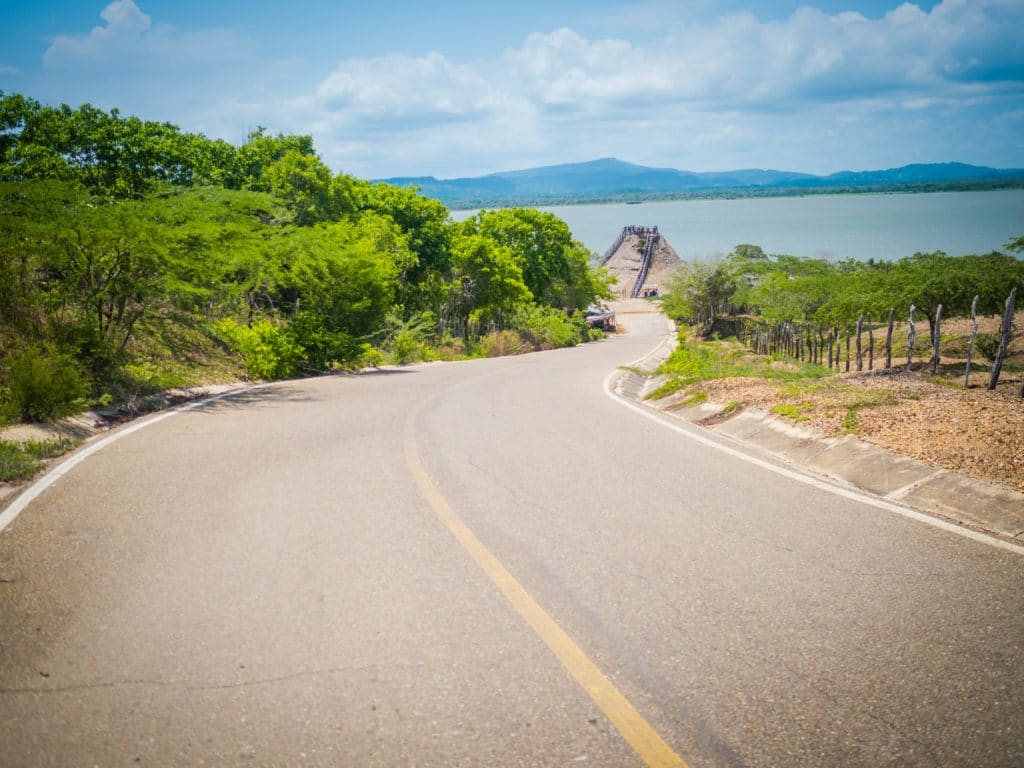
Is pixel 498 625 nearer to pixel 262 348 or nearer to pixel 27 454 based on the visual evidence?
pixel 27 454

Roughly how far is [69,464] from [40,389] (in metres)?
1.96

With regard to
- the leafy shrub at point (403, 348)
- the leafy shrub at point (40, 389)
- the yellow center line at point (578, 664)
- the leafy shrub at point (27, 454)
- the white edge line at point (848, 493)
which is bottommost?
the leafy shrub at point (403, 348)

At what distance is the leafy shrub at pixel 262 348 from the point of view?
1570 centimetres

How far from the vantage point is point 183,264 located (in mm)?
11555

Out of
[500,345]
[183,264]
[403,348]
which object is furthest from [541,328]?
[183,264]

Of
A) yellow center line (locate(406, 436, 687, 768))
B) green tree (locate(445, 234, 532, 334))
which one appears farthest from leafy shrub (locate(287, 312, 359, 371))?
green tree (locate(445, 234, 532, 334))

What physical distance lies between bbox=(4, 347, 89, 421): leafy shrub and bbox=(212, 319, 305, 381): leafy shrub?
6279 mm

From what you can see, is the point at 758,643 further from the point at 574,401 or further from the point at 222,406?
the point at 222,406

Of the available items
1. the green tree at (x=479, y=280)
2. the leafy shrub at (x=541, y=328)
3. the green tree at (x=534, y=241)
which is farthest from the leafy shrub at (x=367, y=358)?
the green tree at (x=534, y=241)

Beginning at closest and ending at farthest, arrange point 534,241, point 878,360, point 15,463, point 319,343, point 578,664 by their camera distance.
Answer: point 578,664, point 15,463, point 319,343, point 878,360, point 534,241

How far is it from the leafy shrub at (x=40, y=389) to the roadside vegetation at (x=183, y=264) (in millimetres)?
18

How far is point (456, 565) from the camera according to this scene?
4.61 meters

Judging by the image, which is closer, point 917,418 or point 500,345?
point 917,418

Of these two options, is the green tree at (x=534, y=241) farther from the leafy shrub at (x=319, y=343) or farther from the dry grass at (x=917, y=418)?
the dry grass at (x=917, y=418)
